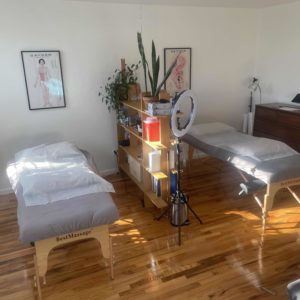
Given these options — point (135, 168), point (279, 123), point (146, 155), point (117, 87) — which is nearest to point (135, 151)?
point (135, 168)

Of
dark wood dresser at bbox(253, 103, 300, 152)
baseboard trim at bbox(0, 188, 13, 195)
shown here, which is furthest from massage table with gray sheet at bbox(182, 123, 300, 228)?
baseboard trim at bbox(0, 188, 13, 195)

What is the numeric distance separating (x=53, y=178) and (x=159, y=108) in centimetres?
106

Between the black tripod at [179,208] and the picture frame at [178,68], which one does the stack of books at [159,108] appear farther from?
the picture frame at [178,68]

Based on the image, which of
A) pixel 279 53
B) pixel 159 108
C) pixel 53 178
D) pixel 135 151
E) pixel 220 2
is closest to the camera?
pixel 53 178

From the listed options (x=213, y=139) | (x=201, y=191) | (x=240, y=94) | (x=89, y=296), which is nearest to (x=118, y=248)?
(x=89, y=296)

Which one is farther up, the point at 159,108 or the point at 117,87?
the point at 117,87

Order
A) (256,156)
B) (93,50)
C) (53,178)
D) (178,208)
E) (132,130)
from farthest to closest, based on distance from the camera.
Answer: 1. (93,50)
2. (132,130)
3. (256,156)
4. (178,208)
5. (53,178)

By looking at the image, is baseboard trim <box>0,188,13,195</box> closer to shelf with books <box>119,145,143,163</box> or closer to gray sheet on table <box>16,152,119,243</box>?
shelf with books <box>119,145,143,163</box>

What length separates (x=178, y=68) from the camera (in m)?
3.92

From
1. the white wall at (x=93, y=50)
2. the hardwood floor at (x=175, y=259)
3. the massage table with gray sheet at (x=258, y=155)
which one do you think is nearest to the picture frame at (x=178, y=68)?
the white wall at (x=93, y=50)

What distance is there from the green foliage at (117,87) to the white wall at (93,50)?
0.28 ft

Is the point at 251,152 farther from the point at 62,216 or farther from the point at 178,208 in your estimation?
the point at 62,216

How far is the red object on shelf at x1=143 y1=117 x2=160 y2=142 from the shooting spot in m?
2.69

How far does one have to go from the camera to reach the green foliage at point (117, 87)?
3395 millimetres
